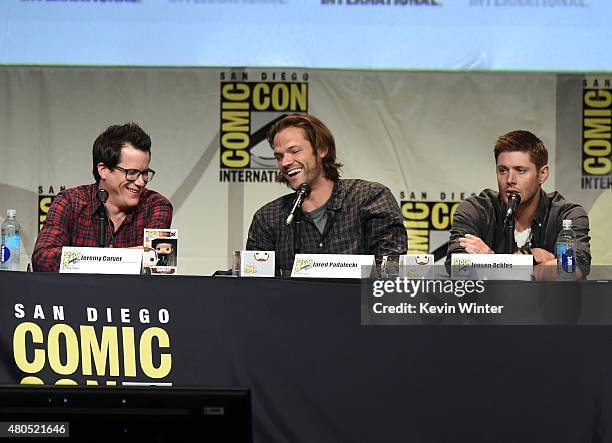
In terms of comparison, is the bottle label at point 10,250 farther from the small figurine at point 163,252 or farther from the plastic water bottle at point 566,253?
the plastic water bottle at point 566,253

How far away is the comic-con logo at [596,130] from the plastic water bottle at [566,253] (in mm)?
1297

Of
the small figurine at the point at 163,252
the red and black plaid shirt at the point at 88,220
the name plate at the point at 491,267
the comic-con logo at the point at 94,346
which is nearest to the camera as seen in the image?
the comic-con logo at the point at 94,346

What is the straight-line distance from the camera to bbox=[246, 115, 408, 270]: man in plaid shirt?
3029 millimetres

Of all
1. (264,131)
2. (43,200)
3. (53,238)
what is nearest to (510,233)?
(53,238)

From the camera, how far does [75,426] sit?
92cm

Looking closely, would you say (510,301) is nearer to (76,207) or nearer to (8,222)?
(76,207)

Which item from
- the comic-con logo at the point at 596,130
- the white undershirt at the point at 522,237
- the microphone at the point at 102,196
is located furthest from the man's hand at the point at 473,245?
the comic-con logo at the point at 596,130

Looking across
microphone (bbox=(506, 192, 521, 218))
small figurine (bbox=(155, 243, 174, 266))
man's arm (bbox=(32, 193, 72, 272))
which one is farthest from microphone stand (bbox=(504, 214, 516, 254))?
man's arm (bbox=(32, 193, 72, 272))

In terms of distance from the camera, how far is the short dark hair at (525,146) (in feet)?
10.4

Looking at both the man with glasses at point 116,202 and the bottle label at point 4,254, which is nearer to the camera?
the bottle label at point 4,254

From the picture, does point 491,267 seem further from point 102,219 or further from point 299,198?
point 102,219

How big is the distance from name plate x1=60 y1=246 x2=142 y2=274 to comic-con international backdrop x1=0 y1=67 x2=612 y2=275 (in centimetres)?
188

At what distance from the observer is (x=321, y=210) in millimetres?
3088

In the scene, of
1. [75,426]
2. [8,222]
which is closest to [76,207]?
[8,222]
